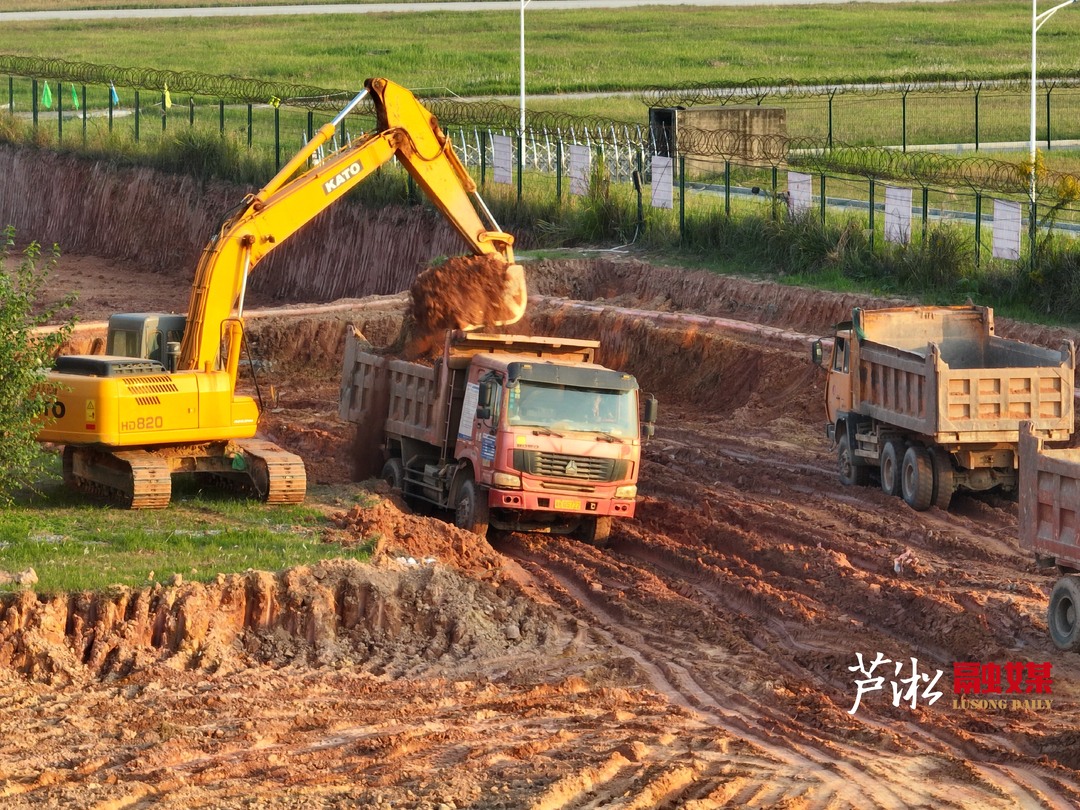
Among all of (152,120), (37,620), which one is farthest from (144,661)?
(152,120)

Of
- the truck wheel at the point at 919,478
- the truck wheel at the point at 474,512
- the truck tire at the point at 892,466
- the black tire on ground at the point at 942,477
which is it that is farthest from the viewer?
the truck tire at the point at 892,466

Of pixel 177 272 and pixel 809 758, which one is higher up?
pixel 177 272

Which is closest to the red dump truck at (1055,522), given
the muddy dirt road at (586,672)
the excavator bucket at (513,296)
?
the muddy dirt road at (586,672)

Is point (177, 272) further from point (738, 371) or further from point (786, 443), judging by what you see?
Answer: point (786, 443)

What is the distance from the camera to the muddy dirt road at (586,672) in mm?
12109

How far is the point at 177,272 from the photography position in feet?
145

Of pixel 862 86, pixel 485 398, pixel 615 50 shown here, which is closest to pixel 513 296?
pixel 485 398

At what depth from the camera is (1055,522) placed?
15.4 meters

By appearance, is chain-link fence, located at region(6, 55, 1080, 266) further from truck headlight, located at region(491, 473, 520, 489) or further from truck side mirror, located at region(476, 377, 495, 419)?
truck headlight, located at region(491, 473, 520, 489)

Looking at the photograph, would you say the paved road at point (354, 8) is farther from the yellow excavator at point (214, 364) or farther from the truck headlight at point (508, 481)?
the truck headlight at point (508, 481)

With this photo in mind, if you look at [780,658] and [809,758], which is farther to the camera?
[780,658]

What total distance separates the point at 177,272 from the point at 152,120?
603 inches

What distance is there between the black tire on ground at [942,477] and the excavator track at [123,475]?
922cm

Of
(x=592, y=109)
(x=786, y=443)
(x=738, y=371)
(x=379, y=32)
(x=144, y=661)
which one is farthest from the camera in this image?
(x=379, y=32)
